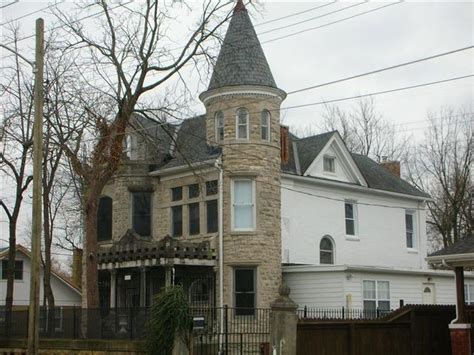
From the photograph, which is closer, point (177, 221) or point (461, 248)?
point (461, 248)

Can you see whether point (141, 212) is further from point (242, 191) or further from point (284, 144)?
point (284, 144)

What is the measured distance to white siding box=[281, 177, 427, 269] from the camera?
109 ft

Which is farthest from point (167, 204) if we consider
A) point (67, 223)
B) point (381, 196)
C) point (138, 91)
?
point (67, 223)

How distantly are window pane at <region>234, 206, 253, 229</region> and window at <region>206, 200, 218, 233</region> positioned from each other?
980 mm

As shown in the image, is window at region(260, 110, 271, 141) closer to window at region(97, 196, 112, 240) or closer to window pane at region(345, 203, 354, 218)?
window pane at region(345, 203, 354, 218)

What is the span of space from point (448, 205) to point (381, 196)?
15917 millimetres

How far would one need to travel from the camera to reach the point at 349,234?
36.4 m

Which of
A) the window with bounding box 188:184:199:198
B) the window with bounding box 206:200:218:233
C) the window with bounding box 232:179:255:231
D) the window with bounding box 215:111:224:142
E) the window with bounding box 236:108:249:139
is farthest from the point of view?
the window with bounding box 188:184:199:198

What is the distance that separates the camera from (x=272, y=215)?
31453mm

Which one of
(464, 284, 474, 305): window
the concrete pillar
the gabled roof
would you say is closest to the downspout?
(464, 284, 474, 305): window

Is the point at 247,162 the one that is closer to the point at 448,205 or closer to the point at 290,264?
the point at 290,264

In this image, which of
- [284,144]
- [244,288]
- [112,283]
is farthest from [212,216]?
[112,283]

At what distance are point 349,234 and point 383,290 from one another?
181 inches

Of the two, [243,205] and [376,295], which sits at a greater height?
[243,205]
